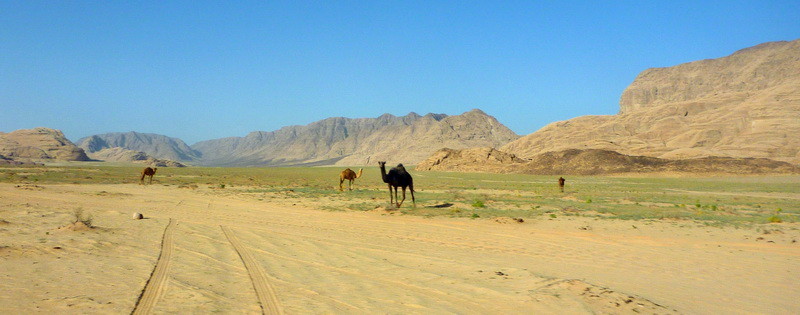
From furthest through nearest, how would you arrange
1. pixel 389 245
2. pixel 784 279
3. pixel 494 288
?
pixel 389 245, pixel 784 279, pixel 494 288

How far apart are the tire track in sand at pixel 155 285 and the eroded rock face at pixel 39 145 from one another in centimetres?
15777

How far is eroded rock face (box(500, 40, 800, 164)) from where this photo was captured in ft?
A: 299

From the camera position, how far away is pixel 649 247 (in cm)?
1250

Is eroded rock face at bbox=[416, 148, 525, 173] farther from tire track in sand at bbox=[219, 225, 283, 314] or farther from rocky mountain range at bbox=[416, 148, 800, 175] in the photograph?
tire track in sand at bbox=[219, 225, 283, 314]

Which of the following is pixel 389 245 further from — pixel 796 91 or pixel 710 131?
pixel 796 91

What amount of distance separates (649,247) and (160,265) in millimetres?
11671

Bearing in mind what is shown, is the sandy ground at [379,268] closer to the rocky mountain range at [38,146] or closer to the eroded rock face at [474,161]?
the eroded rock face at [474,161]

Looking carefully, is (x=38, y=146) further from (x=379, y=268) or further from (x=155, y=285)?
(x=379, y=268)

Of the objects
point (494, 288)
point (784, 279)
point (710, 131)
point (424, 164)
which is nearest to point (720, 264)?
point (784, 279)

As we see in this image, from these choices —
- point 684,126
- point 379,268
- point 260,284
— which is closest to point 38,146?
point 379,268

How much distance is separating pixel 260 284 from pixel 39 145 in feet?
601

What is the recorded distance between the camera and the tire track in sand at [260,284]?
6.23 m

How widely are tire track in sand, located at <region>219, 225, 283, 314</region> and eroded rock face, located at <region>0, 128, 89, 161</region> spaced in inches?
6227

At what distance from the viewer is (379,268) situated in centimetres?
901
